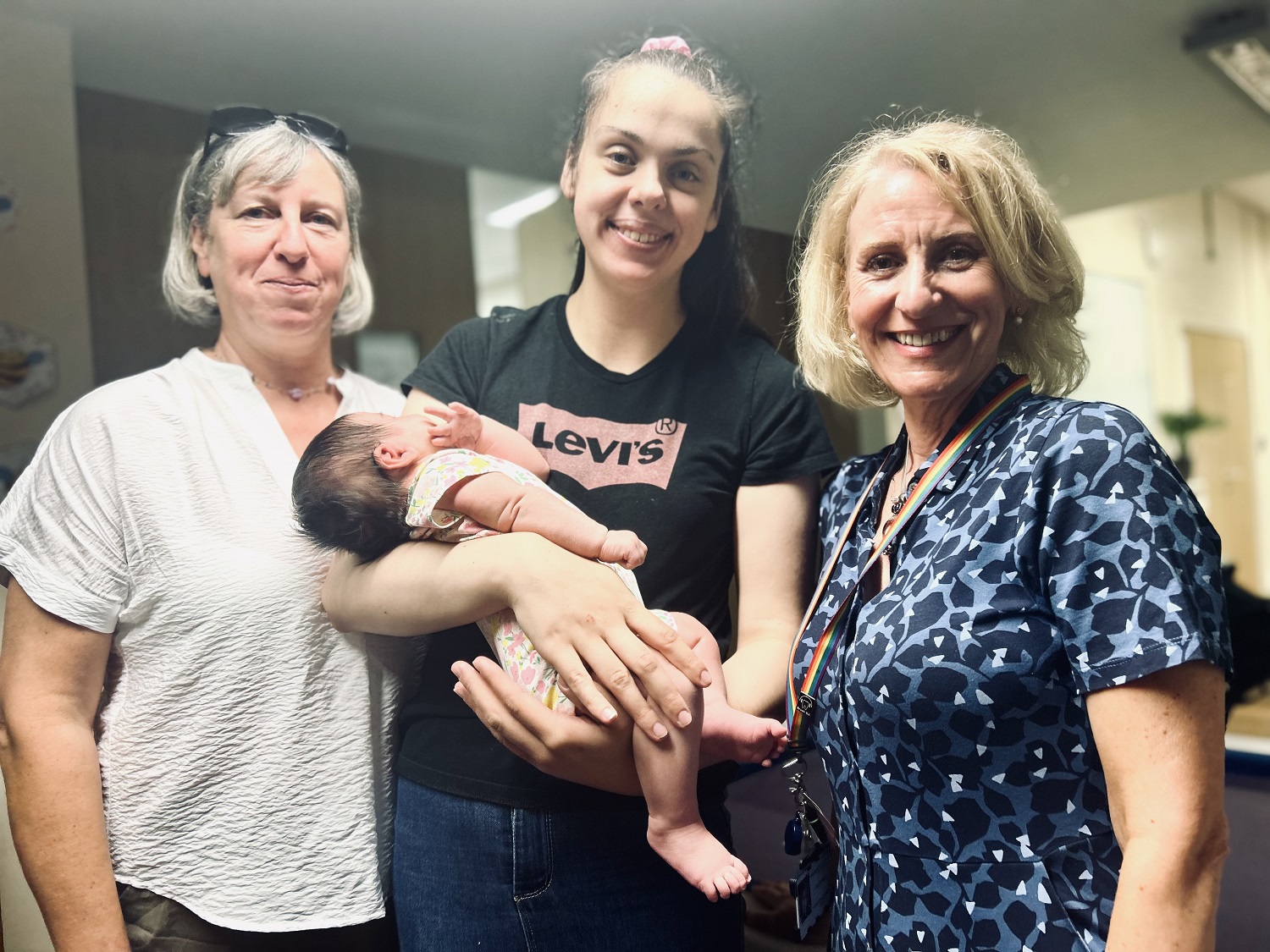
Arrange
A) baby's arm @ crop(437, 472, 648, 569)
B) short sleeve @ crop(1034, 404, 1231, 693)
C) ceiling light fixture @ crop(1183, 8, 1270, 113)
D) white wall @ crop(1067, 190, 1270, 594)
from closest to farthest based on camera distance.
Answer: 1. short sleeve @ crop(1034, 404, 1231, 693)
2. baby's arm @ crop(437, 472, 648, 569)
3. ceiling light fixture @ crop(1183, 8, 1270, 113)
4. white wall @ crop(1067, 190, 1270, 594)

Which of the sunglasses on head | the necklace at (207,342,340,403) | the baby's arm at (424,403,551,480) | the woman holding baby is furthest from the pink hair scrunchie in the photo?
the necklace at (207,342,340,403)

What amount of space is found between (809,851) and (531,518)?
0.67 m

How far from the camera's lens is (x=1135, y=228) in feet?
5.75

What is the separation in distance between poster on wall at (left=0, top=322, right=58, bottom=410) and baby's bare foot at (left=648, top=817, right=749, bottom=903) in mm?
1157

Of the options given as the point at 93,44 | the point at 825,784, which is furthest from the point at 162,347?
the point at 825,784

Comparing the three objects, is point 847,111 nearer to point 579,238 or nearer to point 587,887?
point 579,238

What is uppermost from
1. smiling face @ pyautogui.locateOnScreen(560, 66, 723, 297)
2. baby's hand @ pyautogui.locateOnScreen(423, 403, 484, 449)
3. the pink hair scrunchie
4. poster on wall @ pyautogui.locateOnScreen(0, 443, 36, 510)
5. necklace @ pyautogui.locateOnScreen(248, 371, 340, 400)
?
the pink hair scrunchie

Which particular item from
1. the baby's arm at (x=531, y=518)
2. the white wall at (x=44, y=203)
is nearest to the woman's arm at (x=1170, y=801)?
the baby's arm at (x=531, y=518)

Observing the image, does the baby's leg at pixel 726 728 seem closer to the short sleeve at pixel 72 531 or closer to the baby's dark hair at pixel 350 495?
the baby's dark hair at pixel 350 495

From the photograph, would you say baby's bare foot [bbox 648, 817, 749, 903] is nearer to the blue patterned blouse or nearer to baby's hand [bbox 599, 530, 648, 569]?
the blue patterned blouse

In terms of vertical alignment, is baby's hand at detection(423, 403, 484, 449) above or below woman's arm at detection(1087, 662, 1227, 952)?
above

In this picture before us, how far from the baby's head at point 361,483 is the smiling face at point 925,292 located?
675 mm

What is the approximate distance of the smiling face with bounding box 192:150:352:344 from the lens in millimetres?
1420

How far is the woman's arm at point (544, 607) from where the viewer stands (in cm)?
117
